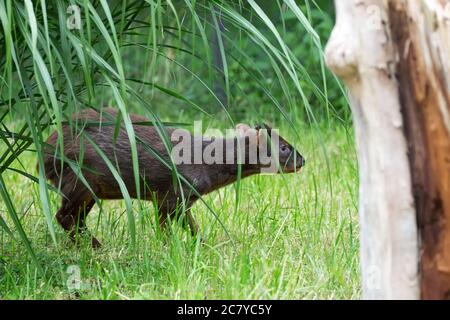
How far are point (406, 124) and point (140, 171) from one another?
2453 mm

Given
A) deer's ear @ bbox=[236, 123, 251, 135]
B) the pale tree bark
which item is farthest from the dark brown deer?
the pale tree bark

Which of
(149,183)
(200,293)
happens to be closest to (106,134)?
(149,183)

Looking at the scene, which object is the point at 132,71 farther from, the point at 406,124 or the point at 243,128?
the point at 406,124

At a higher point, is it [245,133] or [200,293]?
[245,133]

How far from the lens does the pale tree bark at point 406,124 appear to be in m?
2.56

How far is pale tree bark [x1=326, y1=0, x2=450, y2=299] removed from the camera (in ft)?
8.39

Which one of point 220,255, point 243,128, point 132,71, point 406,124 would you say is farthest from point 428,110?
point 132,71

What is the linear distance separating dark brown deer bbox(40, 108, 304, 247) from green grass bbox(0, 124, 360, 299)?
0.11m

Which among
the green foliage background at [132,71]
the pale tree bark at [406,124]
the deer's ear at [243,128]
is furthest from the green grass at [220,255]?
the pale tree bark at [406,124]

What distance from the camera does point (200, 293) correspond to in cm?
313

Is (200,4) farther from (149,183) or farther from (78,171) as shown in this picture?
(149,183)

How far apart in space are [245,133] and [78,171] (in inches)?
84.0

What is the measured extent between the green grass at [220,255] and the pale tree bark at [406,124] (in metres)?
0.60

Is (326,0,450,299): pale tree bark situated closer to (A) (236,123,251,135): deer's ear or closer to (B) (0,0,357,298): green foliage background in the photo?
(B) (0,0,357,298): green foliage background
